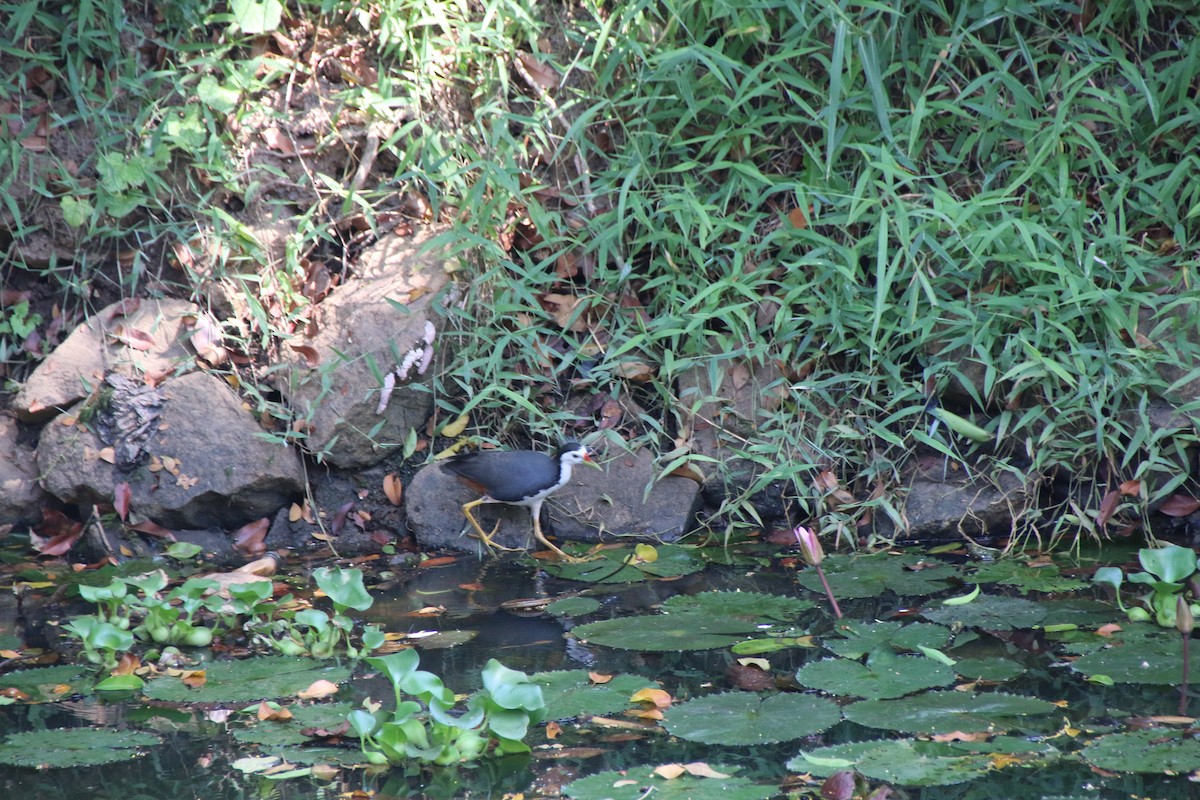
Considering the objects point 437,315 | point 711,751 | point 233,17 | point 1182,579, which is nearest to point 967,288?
point 1182,579

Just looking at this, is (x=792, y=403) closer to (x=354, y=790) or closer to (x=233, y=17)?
(x=354, y=790)

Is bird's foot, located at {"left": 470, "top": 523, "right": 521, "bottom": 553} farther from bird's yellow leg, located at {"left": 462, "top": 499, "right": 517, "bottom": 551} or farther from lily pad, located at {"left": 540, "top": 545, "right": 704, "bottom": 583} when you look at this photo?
lily pad, located at {"left": 540, "top": 545, "right": 704, "bottom": 583}

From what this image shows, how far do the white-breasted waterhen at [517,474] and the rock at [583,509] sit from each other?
117 mm

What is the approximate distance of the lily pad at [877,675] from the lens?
2930 millimetres

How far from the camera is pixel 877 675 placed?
3.01 metres

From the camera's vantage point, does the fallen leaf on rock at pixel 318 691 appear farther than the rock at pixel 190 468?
No

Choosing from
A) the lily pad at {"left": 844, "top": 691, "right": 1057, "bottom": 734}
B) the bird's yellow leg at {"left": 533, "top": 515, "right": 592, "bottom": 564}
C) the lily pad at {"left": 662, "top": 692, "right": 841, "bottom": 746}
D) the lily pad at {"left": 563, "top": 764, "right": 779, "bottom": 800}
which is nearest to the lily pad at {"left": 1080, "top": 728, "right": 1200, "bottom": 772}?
the lily pad at {"left": 844, "top": 691, "right": 1057, "bottom": 734}

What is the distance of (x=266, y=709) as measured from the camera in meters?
2.91

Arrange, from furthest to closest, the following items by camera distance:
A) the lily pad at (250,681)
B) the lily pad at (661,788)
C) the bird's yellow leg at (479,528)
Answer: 1. the bird's yellow leg at (479,528)
2. the lily pad at (250,681)
3. the lily pad at (661,788)

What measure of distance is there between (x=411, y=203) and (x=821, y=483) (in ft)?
7.74

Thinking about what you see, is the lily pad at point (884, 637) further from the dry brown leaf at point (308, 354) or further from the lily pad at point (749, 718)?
the dry brown leaf at point (308, 354)

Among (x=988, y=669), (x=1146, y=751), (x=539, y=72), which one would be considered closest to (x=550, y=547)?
(x=988, y=669)

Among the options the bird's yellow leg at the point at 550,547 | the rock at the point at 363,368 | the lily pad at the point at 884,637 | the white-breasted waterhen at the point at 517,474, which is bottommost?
the bird's yellow leg at the point at 550,547

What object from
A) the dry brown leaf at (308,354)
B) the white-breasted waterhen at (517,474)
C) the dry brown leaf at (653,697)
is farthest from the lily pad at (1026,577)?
the dry brown leaf at (308,354)
